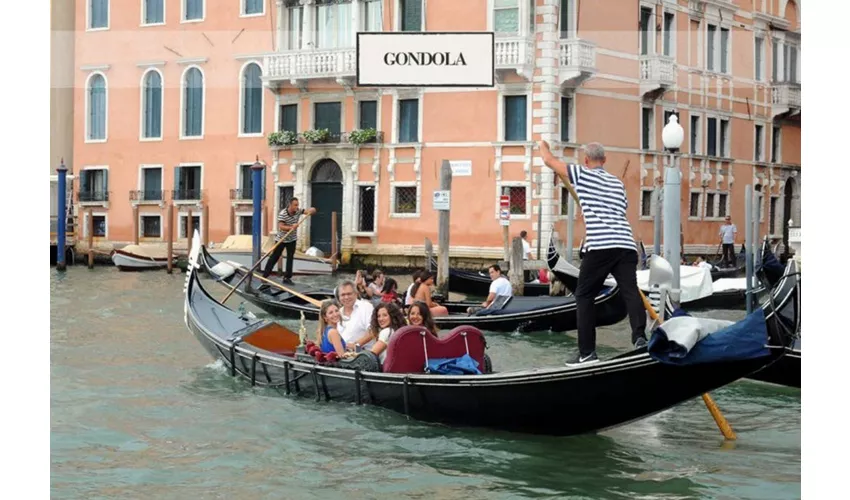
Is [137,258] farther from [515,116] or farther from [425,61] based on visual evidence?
[515,116]

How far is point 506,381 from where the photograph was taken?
230cm

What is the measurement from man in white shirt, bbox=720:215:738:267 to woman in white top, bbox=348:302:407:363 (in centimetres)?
242

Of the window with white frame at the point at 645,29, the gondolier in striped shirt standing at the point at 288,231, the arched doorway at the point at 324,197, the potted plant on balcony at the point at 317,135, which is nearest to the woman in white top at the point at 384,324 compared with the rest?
the arched doorway at the point at 324,197

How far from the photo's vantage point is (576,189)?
2.09 m

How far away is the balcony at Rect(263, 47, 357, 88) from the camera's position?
3537 millimetres

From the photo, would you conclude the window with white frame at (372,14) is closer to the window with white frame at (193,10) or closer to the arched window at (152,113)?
the window with white frame at (193,10)

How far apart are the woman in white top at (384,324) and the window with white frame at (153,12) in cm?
78

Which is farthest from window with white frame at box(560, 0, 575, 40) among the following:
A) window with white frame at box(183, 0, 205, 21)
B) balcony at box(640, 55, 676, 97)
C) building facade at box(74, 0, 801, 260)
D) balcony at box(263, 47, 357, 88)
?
window with white frame at box(183, 0, 205, 21)

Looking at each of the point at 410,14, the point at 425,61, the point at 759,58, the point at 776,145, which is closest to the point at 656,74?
the point at 410,14

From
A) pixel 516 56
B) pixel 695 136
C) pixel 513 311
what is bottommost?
pixel 513 311

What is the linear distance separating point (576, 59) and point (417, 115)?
1.39 m

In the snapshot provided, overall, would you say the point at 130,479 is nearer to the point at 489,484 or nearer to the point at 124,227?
the point at 489,484

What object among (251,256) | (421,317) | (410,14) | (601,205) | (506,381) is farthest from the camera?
(251,256)
